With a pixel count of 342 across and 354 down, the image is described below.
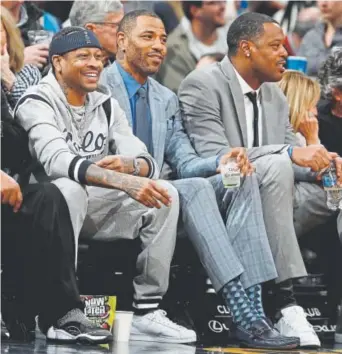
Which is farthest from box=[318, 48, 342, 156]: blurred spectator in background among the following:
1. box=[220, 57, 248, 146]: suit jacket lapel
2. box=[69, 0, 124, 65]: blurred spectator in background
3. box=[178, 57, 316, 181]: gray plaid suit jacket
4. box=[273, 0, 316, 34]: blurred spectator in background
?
box=[273, 0, 316, 34]: blurred spectator in background

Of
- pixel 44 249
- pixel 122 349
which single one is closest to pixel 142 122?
pixel 44 249

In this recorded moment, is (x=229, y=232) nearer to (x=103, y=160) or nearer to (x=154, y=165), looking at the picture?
(x=154, y=165)

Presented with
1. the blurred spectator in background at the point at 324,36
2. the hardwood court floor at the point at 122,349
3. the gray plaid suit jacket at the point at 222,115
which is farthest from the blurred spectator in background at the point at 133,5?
the hardwood court floor at the point at 122,349

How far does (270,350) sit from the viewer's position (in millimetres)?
6293

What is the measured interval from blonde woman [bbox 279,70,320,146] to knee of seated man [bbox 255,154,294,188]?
767mm

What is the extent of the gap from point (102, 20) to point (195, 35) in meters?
1.71

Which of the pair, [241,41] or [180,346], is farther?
[241,41]

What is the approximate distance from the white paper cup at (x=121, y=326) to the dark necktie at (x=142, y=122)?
1065mm

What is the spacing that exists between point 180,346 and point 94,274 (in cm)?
68

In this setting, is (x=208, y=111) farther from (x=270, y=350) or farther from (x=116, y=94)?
(x=270, y=350)

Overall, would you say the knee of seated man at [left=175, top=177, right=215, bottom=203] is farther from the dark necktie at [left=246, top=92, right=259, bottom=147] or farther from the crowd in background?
the dark necktie at [left=246, top=92, right=259, bottom=147]

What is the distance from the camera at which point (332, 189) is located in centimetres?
691

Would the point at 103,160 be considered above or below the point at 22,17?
below

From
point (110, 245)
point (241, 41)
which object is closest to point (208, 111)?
point (241, 41)
